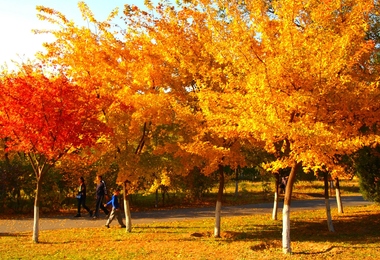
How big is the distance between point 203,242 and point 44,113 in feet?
17.3

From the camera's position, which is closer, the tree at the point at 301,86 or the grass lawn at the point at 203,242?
the tree at the point at 301,86

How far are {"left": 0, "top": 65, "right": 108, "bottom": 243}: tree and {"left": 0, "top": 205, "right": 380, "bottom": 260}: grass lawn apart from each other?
138 centimetres

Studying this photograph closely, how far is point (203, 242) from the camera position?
1018cm

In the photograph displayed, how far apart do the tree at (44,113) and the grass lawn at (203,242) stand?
1377mm

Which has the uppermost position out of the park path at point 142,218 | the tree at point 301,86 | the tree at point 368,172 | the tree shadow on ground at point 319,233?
the tree at point 301,86

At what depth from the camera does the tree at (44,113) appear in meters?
9.79

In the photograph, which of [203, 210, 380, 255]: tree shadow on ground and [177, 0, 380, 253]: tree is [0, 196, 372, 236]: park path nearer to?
[203, 210, 380, 255]: tree shadow on ground

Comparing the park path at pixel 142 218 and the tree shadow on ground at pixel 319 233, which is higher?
the park path at pixel 142 218

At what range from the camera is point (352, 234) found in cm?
1159

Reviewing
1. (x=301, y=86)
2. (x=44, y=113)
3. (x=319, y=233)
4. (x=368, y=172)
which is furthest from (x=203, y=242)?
(x=368, y=172)

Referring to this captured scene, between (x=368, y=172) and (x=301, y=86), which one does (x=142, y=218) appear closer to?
(x=368, y=172)

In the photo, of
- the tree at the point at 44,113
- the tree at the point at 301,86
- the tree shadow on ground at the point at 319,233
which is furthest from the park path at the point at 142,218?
the tree at the point at 301,86

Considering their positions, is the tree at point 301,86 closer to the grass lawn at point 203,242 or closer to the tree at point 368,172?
the grass lawn at point 203,242

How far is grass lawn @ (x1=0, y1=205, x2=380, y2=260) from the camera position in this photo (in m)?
8.66
